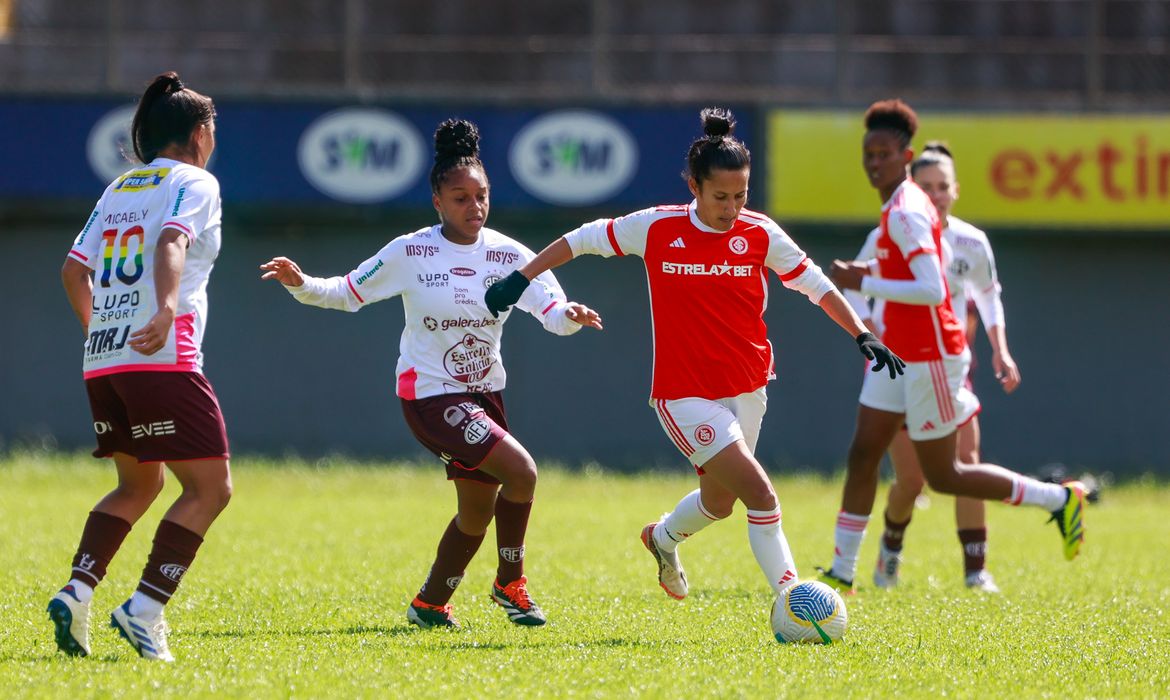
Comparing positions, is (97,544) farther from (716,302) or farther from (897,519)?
(897,519)

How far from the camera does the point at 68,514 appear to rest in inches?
462

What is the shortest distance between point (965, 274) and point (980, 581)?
5.91 feet

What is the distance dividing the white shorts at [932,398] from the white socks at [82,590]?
14.2 feet

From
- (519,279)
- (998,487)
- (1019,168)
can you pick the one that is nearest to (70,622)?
(519,279)

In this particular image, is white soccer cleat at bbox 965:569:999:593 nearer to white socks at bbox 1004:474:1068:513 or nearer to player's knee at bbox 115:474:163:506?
white socks at bbox 1004:474:1068:513

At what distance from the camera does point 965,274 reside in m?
8.95

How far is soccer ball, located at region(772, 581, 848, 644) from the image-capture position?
239 inches

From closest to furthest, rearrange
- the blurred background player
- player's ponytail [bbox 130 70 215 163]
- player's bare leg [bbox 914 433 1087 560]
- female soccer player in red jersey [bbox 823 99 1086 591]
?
1. player's ponytail [bbox 130 70 215 163]
2. female soccer player in red jersey [bbox 823 99 1086 591]
3. player's bare leg [bbox 914 433 1087 560]
4. the blurred background player

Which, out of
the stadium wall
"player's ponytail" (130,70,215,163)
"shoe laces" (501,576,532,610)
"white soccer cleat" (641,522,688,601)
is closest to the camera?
"player's ponytail" (130,70,215,163)

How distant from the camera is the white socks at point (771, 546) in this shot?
20.5 feet

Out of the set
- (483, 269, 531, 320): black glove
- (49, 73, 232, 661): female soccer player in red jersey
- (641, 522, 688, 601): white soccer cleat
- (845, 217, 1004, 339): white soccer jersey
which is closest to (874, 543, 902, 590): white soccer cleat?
(845, 217, 1004, 339): white soccer jersey

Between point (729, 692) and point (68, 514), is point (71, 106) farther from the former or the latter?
point (729, 692)

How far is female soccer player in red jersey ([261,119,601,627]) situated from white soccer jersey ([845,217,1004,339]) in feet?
9.29

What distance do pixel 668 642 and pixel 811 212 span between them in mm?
10313
